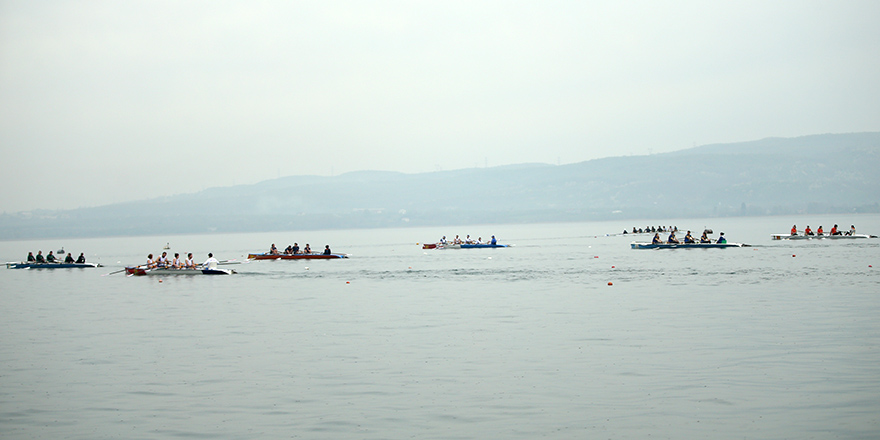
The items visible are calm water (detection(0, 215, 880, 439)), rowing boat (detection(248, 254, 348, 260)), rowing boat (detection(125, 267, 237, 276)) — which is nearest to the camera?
calm water (detection(0, 215, 880, 439))

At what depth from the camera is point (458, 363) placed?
70.4 feet

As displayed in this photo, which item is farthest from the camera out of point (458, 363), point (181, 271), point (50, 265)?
point (50, 265)

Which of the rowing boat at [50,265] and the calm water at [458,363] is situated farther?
the rowing boat at [50,265]

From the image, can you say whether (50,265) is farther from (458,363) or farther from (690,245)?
(458,363)

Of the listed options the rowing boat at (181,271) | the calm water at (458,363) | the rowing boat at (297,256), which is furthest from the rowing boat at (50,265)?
the calm water at (458,363)

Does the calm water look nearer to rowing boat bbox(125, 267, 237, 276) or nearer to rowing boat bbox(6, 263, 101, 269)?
rowing boat bbox(125, 267, 237, 276)

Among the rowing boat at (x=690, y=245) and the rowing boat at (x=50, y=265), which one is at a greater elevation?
the rowing boat at (x=690, y=245)

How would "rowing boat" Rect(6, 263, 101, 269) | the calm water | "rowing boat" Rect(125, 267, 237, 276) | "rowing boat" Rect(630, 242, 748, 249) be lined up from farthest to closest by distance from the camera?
"rowing boat" Rect(630, 242, 748, 249) → "rowing boat" Rect(6, 263, 101, 269) → "rowing boat" Rect(125, 267, 237, 276) → the calm water

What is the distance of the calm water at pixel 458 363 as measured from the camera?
15.6 m

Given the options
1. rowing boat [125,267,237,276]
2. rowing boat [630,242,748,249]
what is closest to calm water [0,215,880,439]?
rowing boat [125,267,237,276]

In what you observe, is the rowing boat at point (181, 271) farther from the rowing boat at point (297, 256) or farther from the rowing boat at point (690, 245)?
the rowing boat at point (690, 245)

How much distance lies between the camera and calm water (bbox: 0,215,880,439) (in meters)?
15.6

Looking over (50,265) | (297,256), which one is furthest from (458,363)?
(50,265)

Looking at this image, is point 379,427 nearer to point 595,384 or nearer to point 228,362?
point 595,384
